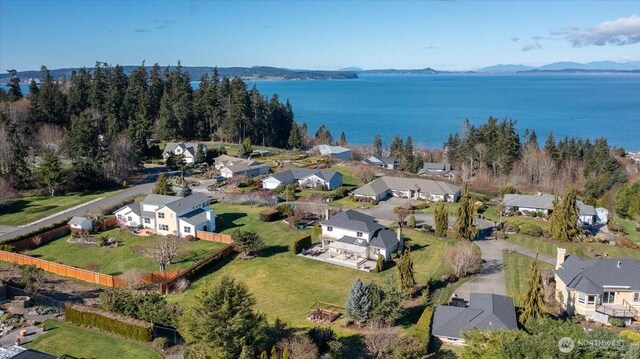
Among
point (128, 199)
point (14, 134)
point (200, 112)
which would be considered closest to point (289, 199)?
point (128, 199)

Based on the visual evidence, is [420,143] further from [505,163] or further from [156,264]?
[156,264]

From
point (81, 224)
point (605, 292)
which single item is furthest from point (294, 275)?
point (81, 224)

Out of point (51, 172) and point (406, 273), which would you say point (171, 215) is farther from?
point (406, 273)

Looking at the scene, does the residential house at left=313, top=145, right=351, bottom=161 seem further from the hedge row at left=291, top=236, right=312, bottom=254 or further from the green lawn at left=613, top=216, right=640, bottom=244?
the hedge row at left=291, top=236, right=312, bottom=254

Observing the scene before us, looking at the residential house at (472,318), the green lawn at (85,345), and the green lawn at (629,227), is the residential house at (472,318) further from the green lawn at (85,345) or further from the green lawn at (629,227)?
the green lawn at (629,227)

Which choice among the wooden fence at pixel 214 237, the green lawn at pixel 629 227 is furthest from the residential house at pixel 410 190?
the wooden fence at pixel 214 237

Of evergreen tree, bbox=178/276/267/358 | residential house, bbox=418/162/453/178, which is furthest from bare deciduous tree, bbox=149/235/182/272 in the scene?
residential house, bbox=418/162/453/178
